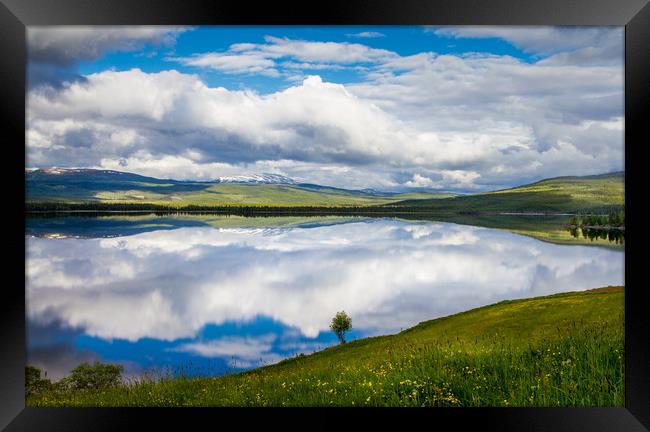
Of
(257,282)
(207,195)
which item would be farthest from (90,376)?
(207,195)

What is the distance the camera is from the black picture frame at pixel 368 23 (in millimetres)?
4926

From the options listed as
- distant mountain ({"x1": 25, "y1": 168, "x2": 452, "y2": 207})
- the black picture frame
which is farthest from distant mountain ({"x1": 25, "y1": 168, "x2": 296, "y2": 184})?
the black picture frame

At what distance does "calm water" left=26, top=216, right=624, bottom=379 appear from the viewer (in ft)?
76.8

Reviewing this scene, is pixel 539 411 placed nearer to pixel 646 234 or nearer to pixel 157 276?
pixel 646 234

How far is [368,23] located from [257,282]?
3955 centimetres

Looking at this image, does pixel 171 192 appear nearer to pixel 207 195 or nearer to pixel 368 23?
pixel 207 195

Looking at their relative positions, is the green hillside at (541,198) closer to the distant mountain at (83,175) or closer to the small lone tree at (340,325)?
the small lone tree at (340,325)

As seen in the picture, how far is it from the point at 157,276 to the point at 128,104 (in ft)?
Result: 57.0

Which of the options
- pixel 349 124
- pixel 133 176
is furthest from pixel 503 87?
pixel 133 176

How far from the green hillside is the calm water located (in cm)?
3039

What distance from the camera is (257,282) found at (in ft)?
142

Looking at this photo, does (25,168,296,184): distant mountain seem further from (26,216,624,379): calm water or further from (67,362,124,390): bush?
(67,362,124,390): bush

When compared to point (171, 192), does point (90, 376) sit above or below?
below

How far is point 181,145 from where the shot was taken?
60.3 meters
